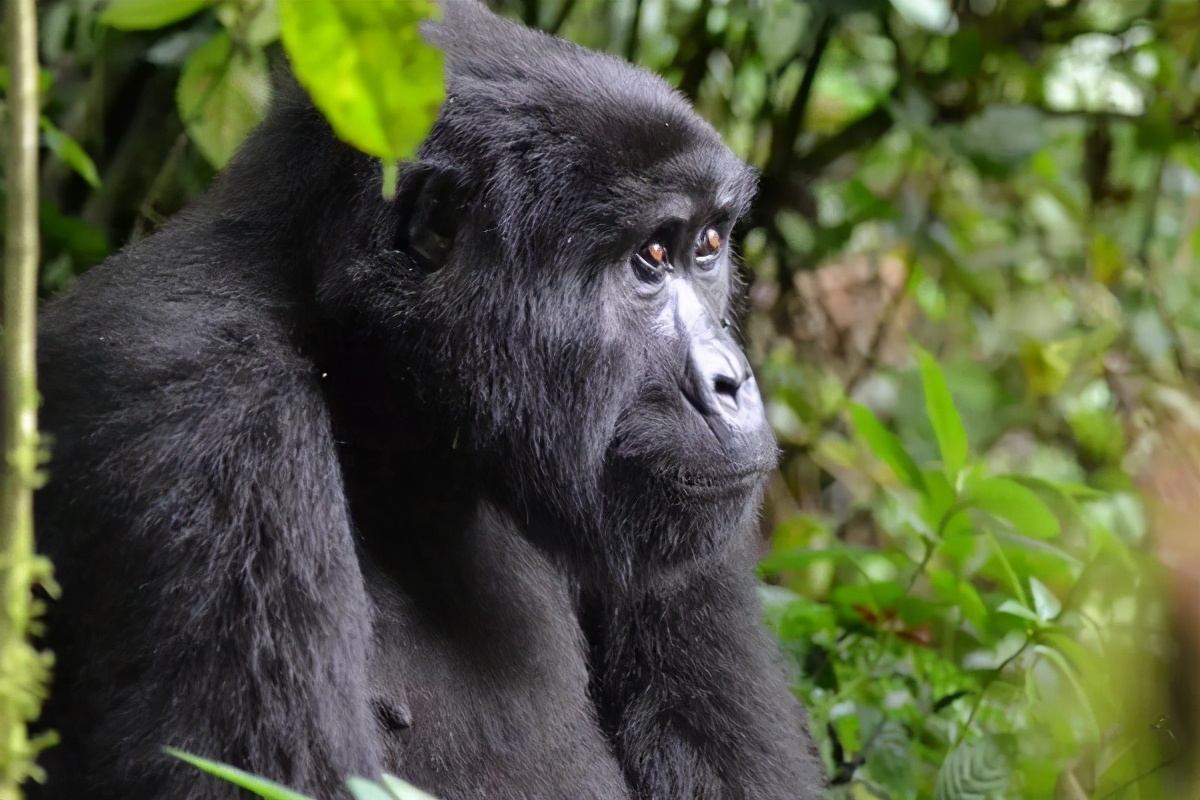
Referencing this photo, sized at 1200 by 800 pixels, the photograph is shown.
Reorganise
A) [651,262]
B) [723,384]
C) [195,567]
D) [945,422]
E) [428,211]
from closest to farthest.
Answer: [195,567] → [428,211] → [723,384] → [651,262] → [945,422]

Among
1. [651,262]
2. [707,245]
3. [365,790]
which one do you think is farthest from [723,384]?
[365,790]

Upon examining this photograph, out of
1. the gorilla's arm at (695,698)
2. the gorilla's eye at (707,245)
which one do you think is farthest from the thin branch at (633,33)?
the gorilla's arm at (695,698)

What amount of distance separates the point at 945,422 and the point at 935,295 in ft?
9.00

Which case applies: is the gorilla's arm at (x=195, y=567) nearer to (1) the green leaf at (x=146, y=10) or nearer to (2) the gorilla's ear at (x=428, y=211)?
(2) the gorilla's ear at (x=428, y=211)

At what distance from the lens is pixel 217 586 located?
1795 millimetres

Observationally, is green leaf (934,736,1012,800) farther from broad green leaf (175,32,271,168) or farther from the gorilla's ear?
broad green leaf (175,32,271,168)

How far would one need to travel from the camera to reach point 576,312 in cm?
222

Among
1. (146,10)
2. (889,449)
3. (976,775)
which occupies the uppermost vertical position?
(146,10)

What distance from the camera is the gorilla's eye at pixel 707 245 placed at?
256 cm

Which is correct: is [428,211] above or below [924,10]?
below

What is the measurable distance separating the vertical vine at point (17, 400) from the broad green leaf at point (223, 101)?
5.69 ft

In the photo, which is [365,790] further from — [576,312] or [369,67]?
[576,312]

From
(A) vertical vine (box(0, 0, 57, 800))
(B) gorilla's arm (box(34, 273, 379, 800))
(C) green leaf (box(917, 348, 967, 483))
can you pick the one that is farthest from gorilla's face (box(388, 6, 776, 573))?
(A) vertical vine (box(0, 0, 57, 800))

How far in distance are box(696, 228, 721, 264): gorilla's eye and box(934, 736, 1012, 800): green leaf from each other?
3.40 feet
